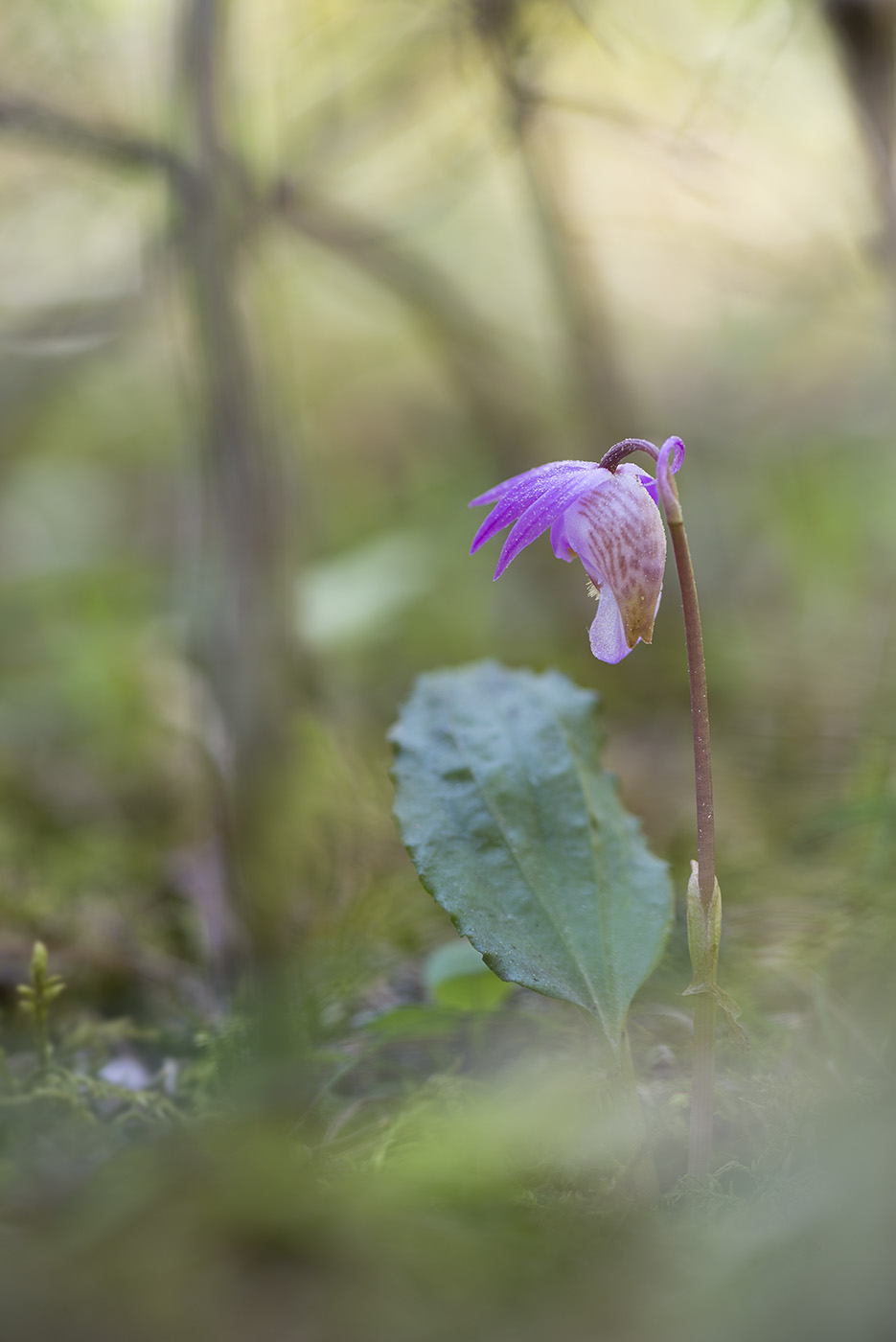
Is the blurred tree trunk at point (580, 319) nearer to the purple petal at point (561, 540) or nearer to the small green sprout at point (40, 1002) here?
the purple petal at point (561, 540)

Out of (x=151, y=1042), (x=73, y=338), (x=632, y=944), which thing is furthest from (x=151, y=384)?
(x=632, y=944)

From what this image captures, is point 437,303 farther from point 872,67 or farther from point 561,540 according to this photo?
point 561,540

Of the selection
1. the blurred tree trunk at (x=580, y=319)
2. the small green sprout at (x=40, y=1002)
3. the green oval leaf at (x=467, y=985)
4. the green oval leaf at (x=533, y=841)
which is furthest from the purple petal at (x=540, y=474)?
the blurred tree trunk at (x=580, y=319)

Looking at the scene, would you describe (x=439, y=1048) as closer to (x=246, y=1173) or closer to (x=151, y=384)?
(x=246, y=1173)

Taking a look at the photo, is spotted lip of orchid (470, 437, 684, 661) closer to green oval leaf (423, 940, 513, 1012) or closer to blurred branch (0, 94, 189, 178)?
green oval leaf (423, 940, 513, 1012)

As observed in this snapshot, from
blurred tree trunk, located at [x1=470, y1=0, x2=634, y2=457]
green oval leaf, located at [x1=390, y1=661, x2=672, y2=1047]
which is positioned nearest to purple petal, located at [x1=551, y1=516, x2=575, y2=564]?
green oval leaf, located at [x1=390, y1=661, x2=672, y2=1047]

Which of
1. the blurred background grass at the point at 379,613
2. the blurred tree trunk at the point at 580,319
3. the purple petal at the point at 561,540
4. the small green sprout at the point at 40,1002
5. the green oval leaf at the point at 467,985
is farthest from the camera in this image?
the blurred tree trunk at the point at 580,319
